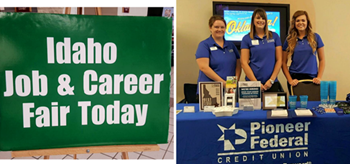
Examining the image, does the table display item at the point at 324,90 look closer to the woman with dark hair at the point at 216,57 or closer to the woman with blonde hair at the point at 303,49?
the woman with blonde hair at the point at 303,49

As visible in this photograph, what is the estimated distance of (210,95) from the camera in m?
1.91

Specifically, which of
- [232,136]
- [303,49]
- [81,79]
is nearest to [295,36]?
[303,49]

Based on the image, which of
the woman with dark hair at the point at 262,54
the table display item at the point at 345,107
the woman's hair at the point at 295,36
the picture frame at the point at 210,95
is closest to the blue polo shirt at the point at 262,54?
the woman with dark hair at the point at 262,54

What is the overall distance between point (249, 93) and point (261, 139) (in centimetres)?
35

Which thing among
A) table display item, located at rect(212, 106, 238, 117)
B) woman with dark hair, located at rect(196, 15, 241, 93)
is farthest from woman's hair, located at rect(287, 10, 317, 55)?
table display item, located at rect(212, 106, 238, 117)

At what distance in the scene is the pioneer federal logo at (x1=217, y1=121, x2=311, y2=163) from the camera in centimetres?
175

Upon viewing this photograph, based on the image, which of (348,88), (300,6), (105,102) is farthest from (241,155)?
(348,88)

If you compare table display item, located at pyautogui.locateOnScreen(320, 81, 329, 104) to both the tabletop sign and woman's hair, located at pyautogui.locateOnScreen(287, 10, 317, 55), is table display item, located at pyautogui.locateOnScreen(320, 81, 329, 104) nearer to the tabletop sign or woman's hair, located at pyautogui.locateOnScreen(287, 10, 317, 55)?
woman's hair, located at pyautogui.locateOnScreen(287, 10, 317, 55)

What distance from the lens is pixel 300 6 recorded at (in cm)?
419

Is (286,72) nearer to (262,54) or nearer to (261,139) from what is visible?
(262,54)

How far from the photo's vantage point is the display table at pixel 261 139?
5.72 ft

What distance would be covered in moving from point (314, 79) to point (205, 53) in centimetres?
111

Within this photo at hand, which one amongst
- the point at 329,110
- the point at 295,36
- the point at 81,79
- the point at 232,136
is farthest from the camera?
the point at 295,36

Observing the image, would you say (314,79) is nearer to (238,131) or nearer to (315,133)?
(315,133)
